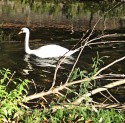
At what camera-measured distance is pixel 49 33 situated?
24984mm

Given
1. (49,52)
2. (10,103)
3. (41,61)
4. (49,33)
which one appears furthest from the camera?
(49,33)

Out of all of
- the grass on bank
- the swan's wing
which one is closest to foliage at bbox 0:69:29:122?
the grass on bank

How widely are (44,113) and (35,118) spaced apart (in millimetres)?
214

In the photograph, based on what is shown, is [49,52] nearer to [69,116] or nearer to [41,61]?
[41,61]

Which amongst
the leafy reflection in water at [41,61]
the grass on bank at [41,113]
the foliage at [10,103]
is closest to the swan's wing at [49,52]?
the leafy reflection in water at [41,61]

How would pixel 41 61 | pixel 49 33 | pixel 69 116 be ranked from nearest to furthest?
pixel 69 116, pixel 41 61, pixel 49 33

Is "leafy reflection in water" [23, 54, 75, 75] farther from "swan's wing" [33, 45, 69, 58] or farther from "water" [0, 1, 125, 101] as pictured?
"swan's wing" [33, 45, 69, 58]

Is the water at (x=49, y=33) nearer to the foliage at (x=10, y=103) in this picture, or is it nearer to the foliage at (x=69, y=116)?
the foliage at (x=69, y=116)

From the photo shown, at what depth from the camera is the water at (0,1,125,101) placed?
15975 mm

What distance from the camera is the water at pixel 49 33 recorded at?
52.4 ft

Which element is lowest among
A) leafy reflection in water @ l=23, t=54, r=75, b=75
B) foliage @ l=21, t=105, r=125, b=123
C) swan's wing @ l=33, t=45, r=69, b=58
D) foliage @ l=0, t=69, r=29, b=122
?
leafy reflection in water @ l=23, t=54, r=75, b=75

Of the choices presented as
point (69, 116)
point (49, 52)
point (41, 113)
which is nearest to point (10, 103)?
point (41, 113)

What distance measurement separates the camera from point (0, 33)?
2422 centimetres

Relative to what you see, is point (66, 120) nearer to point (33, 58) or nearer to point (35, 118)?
point (35, 118)
